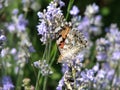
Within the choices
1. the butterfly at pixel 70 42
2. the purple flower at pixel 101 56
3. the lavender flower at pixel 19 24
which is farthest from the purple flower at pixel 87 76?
the lavender flower at pixel 19 24

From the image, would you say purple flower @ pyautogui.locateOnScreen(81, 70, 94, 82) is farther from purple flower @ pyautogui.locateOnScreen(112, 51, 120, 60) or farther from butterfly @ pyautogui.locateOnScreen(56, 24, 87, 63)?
purple flower @ pyautogui.locateOnScreen(112, 51, 120, 60)

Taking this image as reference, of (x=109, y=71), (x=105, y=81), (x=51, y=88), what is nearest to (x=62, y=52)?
(x=105, y=81)

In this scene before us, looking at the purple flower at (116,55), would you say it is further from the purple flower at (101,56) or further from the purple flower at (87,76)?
the purple flower at (87,76)

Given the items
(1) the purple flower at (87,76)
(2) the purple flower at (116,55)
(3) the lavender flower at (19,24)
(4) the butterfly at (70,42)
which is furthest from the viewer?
(3) the lavender flower at (19,24)

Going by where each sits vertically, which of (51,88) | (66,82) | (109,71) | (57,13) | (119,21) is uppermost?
(119,21)

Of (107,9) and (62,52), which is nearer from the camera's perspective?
(62,52)

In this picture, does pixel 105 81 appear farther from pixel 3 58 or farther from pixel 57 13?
pixel 57 13

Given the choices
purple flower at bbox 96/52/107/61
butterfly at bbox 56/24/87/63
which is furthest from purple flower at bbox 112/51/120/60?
butterfly at bbox 56/24/87/63

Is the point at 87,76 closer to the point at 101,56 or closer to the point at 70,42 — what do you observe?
the point at 70,42
